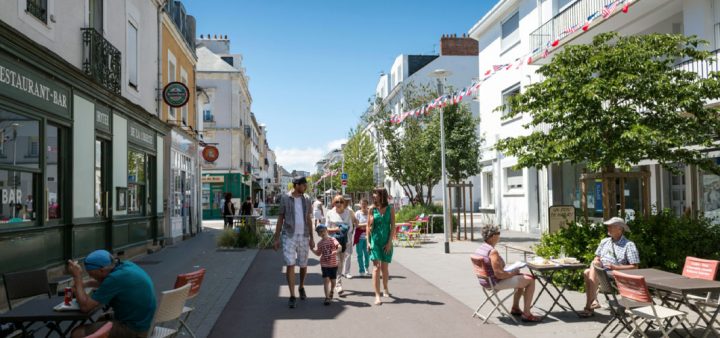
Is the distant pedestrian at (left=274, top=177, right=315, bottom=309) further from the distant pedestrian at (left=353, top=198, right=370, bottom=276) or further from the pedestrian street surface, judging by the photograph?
the distant pedestrian at (left=353, top=198, right=370, bottom=276)

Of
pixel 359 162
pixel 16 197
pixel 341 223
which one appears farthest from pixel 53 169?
pixel 359 162

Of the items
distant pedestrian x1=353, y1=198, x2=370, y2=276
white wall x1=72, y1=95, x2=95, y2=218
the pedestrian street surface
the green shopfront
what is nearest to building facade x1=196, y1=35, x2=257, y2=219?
the green shopfront

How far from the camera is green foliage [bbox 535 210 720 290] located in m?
8.74

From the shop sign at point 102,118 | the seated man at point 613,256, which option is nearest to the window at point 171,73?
the shop sign at point 102,118

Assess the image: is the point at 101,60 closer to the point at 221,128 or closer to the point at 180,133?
the point at 180,133

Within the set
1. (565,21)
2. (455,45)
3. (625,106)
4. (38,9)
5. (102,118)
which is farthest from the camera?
(455,45)

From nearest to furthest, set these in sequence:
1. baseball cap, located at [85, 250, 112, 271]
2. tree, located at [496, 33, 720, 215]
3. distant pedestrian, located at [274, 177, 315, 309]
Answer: baseball cap, located at [85, 250, 112, 271]
distant pedestrian, located at [274, 177, 315, 309]
tree, located at [496, 33, 720, 215]

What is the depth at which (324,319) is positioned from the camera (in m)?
7.49

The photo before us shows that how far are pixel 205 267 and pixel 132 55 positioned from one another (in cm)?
630

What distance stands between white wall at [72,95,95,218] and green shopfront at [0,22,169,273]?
2cm

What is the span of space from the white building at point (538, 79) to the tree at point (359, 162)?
25.8 meters

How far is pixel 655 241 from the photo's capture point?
8.91m

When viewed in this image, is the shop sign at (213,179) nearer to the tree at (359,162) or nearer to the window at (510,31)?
the tree at (359,162)

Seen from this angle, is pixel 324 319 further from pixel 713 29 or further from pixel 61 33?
pixel 713 29
